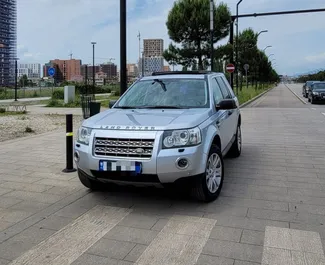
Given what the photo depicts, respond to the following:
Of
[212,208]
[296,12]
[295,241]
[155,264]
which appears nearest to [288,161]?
[212,208]

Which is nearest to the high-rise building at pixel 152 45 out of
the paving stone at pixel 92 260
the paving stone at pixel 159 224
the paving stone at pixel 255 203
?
the paving stone at pixel 255 203

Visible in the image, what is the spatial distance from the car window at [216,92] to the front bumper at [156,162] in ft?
4.98

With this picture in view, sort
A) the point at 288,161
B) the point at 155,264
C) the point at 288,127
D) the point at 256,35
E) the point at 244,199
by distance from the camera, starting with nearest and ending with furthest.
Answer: the point at 155,264 → the point at 244,199 → the point at 288,161 → the point at 288,127 → the point at 256,35

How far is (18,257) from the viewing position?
3533mm

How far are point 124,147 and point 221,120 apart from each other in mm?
1973

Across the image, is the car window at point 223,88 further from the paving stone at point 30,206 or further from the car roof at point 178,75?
the paving stone at point 30,206

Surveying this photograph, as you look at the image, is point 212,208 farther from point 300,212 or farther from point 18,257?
point 18,257

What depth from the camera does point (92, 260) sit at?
347 centimetres

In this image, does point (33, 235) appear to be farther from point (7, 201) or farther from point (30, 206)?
point (7, 201)

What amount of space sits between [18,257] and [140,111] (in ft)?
8.55

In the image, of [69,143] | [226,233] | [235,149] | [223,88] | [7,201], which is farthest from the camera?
[235,149]

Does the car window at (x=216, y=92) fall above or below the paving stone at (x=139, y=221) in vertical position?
above

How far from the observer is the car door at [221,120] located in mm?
5751

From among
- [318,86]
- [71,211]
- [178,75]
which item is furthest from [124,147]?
[318,86]
